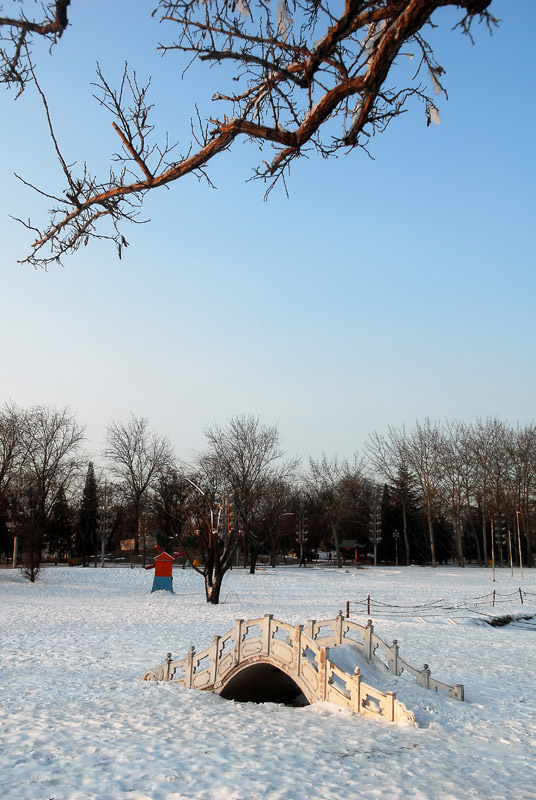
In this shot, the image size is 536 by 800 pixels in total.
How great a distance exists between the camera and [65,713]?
8.73 m

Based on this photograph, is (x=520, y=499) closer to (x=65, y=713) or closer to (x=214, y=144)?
(x=65, y=713)

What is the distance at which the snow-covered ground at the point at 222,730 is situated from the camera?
20.3 ft

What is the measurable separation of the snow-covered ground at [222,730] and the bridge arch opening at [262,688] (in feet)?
1.55

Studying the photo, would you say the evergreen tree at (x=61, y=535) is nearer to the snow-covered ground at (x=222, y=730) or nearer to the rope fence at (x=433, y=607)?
the rope fence at (x=433, y=607)

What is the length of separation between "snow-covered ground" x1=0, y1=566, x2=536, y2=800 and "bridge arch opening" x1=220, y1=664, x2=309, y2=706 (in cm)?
47

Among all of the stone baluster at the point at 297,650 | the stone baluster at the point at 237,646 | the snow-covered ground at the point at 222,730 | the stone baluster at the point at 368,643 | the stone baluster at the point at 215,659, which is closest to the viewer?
the snow-covered ground at the point at 222,730

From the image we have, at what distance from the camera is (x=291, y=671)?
30.2ft

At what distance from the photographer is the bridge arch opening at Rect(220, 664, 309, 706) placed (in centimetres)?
1005

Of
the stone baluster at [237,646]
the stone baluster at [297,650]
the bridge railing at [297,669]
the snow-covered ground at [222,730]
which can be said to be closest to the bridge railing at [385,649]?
the snow-covered ground at [222,730]

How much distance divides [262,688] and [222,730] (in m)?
2.66

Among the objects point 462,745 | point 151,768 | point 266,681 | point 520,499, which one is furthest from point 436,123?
point 520,499

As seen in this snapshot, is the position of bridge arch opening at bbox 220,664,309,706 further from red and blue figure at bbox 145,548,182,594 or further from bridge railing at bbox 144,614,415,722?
red and blue figure at bbox 145,548,182,594

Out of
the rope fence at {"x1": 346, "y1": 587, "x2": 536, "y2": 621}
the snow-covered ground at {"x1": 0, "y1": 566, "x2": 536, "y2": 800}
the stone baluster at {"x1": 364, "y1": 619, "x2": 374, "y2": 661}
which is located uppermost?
the stone baluster at {"x1": 364, "y1": 619, "x2": 374, "y2": 661}

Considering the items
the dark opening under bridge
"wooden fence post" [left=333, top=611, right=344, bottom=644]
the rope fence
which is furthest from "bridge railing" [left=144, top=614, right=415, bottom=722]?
the rope fence
